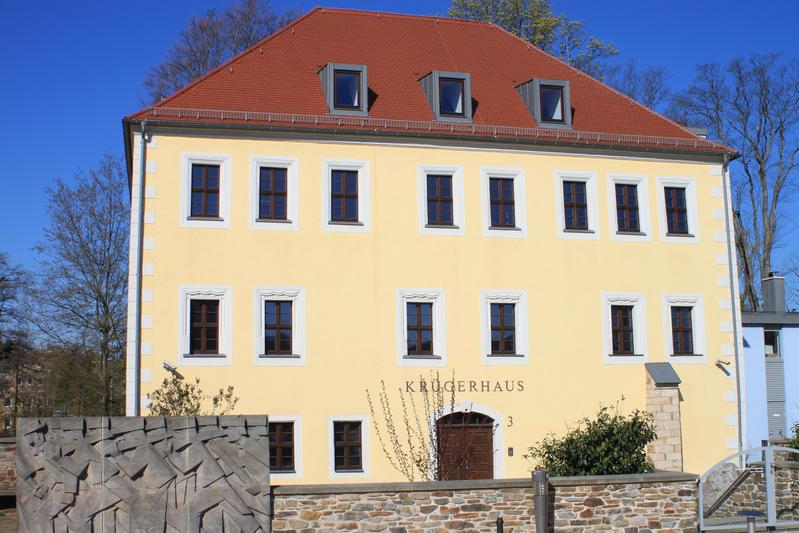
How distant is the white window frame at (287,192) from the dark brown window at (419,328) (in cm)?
340

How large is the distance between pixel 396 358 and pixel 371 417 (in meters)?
1.49

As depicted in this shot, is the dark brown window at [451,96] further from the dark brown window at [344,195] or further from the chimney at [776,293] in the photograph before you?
the chimney at [776,293]

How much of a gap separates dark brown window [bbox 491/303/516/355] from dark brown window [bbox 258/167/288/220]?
563 cm

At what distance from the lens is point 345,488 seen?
14.8m

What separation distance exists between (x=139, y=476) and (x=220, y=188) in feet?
31.5

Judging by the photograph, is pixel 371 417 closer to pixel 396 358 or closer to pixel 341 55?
pixel 396 358

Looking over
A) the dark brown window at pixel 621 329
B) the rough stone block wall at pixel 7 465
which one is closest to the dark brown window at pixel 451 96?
the dark brown window at pixel 621 329

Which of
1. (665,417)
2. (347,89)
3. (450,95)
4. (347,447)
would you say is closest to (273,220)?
(347,89)

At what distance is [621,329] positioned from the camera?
961 inches

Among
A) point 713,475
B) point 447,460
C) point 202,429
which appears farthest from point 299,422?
point 713,475

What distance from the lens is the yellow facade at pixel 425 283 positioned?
22.0 metres

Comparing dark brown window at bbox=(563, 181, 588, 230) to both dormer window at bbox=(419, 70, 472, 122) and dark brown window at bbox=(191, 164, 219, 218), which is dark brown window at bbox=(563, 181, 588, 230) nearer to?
dormer window at bbox=(419, 70, 472, 122)

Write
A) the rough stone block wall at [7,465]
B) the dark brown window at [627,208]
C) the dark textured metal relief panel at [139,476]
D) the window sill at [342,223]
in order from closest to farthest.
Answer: the dark textured metal relief panel at [139,476], the window sill at [342,223], the rough stone block wall at [7,465], the dark brown window at [627,208]

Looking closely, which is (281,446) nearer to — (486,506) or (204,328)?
(204,328)
